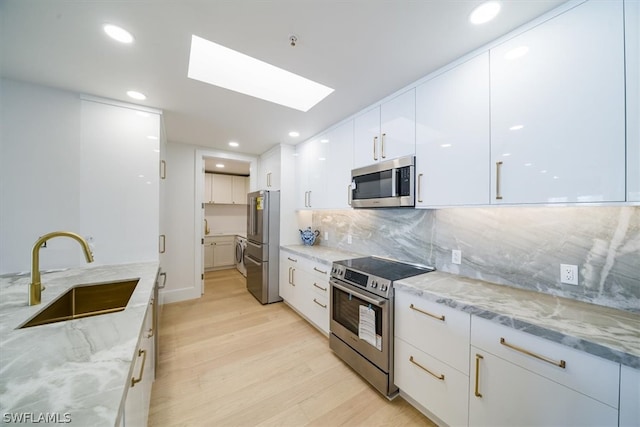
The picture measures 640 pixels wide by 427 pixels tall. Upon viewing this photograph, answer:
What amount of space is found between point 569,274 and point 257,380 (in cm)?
229

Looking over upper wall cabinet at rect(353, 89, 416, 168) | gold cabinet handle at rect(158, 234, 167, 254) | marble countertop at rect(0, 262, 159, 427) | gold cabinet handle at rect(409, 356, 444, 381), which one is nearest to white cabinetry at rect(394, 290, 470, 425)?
gold cabinet handle at rect(409, 356, 444, 381)

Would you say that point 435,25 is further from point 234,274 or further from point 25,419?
point 234,274

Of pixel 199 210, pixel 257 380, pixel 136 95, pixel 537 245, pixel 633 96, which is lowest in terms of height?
pixel 257 380

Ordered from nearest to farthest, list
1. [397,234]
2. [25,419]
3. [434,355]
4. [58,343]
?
[25,419] → [58,343] → [434,355] → [397,234]

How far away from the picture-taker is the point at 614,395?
0.83m

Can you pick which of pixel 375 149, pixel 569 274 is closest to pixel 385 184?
pixel 375 149

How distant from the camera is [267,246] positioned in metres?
3.34

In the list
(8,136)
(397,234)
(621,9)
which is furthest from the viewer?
(397,234)

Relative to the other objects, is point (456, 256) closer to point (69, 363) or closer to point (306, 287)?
point (306, 287)

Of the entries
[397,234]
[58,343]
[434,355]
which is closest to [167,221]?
[58,343]

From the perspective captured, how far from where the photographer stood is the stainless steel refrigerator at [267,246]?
331 centimetres

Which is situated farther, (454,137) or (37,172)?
(37,172)

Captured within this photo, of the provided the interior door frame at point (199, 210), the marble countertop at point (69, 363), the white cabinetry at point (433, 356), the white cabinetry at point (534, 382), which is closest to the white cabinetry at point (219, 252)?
the interior door frame at point (199, 210)

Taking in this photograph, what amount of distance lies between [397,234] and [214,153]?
3.21 m
